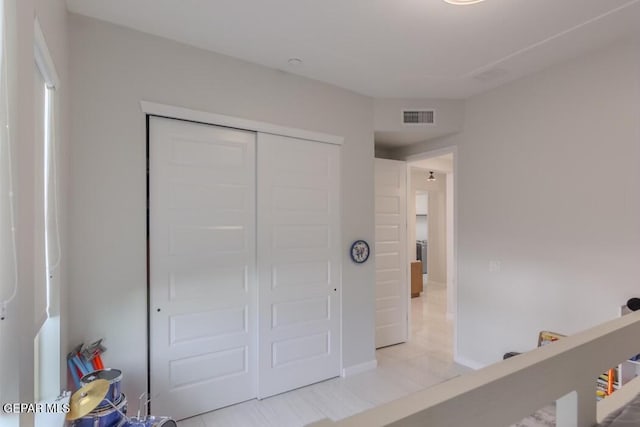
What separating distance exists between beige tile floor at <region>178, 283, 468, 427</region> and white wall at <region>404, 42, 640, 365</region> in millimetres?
452

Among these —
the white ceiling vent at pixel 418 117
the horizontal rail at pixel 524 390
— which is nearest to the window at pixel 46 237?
the horizontal rail at pixel 524 390

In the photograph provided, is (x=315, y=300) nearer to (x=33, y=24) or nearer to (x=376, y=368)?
(x=376, y=368)

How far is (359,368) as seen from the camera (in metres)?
3.27

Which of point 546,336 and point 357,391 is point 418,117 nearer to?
point 546,336

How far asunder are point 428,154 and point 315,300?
2.20 m

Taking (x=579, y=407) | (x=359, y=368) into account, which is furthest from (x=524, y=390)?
(x=359, y=368)

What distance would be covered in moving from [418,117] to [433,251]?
4837mm

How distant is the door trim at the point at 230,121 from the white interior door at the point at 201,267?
0.19 feet

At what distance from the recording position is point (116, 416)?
1.65m

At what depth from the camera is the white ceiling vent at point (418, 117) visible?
3.46 meters

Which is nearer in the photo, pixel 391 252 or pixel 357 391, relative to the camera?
pixel 357 391

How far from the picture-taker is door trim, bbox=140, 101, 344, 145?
2.31 meters

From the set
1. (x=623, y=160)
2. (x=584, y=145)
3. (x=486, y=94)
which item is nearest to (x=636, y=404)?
(x=623, y=160)

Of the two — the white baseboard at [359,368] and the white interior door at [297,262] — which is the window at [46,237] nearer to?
the white interior door at [297,262]
